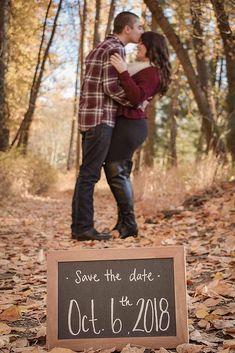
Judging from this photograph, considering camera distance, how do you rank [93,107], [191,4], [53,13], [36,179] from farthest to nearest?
[36,179], [53,13], [191,4], [93,107]

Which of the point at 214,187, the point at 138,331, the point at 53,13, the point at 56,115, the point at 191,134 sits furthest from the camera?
the point at 56,115

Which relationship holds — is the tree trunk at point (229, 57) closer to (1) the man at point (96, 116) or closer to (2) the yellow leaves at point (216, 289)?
(1) the man at point (96, 116)

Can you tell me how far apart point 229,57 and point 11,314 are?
6.10 meters

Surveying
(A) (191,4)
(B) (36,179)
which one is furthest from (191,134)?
(A) (191,4)

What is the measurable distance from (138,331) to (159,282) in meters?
0.18

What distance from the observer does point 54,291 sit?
5.80ft

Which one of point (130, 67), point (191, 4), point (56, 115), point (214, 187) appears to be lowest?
point (214, 187)

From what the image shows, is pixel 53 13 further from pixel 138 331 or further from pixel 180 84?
pixel 138 331

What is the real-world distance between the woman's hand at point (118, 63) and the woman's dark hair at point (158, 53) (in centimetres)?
33

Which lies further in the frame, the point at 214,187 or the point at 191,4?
the point at 191,4

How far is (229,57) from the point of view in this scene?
735cm

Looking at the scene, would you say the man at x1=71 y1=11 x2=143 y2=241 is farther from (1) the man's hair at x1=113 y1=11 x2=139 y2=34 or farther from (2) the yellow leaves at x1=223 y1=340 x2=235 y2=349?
(2) the yellow leaves at x1=223 y1=340 x2=235 y2=349

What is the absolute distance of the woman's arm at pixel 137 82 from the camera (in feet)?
12.7

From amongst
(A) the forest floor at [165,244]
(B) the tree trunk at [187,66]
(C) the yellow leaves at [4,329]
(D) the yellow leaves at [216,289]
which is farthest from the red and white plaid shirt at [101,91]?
(B) the tree trunk at [187,66]
